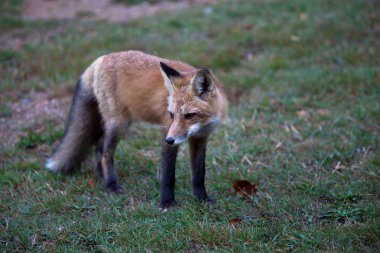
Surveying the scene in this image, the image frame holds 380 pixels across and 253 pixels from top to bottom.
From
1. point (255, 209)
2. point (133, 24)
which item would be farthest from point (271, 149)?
point (133, 24)

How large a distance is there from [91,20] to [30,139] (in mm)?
4247

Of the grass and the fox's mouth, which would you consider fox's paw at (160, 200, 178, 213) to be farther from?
the fox's mouth

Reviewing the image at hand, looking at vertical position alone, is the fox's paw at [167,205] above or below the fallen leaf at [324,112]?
above

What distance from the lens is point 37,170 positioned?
15.9 feet

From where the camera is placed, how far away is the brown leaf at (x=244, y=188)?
434 cm

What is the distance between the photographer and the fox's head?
3813 millimetres

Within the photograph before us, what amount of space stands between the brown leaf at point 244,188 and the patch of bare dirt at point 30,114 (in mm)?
2707

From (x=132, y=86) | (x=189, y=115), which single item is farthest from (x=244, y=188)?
(x=132, y=86)

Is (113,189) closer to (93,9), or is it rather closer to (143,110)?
(143,110)

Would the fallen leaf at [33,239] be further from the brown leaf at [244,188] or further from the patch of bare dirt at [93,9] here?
the patch of bare dirt at [93,9]

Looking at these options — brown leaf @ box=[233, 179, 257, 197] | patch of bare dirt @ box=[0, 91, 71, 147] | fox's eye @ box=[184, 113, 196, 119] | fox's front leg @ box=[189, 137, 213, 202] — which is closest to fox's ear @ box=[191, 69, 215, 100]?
fox's eye @ box=[184, 113, 196, 119]

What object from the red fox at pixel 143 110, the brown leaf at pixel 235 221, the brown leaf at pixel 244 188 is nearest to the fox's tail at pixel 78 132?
the red fox at pixel 143 110

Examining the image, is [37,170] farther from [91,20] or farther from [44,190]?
→ [91,20]

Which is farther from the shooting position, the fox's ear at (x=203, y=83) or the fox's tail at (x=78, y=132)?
the fox's tail at (x=78, y=132)
